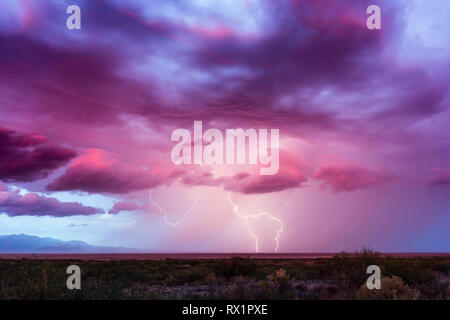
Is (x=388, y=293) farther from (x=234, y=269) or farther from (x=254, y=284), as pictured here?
(x=234, y=269)

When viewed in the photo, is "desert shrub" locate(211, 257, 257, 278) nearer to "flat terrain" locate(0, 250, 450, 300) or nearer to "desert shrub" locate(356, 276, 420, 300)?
"flat terrain" locate(0, 250, 450, 300)

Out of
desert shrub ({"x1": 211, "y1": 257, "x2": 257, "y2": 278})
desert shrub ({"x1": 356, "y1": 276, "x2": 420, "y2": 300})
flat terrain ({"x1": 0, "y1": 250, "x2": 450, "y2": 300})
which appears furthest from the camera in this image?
desert shrub ({"x1": 211, "y1": 257, "x2": 257, "y2": 278})

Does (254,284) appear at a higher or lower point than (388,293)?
lower

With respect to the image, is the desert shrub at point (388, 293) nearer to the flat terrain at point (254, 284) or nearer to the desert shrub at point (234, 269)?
the flat terrain at point (254, 284)

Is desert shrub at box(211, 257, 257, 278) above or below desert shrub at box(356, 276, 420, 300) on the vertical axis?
below

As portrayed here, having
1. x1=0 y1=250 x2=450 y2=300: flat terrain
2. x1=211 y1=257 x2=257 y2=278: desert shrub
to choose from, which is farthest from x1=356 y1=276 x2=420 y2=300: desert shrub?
x1=211 y1=257 x2=257 y2=278: desert shrub

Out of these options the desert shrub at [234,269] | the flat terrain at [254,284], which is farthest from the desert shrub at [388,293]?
the desert shrub at [234,269]

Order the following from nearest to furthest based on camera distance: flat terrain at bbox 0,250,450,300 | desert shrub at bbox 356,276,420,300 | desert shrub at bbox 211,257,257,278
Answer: desert shrub at bbox 356,276,420,300
flat terrain at bbox 0,250,450,300
desert shrub at bbox 211,257,257,278

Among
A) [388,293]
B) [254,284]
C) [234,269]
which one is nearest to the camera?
[388,293]

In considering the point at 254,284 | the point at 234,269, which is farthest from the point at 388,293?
the point at 234,269

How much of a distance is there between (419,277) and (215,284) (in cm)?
979
